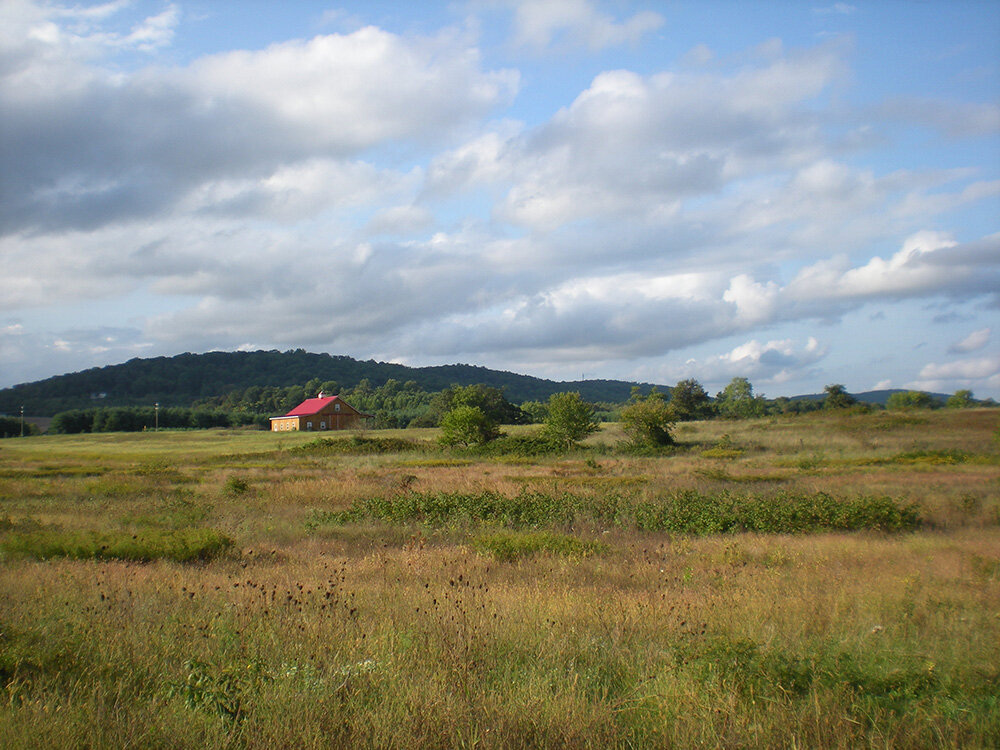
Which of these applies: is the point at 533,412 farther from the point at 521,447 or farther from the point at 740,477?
the point at 740,477

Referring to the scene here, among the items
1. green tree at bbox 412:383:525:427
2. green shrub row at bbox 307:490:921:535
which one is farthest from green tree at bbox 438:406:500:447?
green shrub row at bbox 307:490:921:535

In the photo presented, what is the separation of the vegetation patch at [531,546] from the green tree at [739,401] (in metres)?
119

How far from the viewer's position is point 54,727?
3.86 meters

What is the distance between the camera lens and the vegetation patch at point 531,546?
38.1 ft

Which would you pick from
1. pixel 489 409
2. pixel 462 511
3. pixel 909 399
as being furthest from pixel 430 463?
pixel 909 399

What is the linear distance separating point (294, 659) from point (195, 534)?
7862 mm

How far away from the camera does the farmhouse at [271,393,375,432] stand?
110875 millimetres

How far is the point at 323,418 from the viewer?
366 ft

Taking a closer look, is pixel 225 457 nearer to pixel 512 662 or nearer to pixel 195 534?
pixel 195 534

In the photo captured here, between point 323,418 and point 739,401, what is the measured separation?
88550mm

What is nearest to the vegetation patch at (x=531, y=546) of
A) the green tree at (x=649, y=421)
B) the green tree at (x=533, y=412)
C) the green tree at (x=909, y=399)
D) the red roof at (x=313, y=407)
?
the green tree at (x=649, y=421)

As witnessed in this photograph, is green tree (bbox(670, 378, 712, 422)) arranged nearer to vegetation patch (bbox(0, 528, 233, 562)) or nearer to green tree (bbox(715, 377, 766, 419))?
green tree (bbox(715, 377, 766, 419))

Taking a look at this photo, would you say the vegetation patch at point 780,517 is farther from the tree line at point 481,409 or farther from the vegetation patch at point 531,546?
the tree line at point 481,409

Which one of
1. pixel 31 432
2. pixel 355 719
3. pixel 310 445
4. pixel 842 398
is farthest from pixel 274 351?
pixel 355 719
